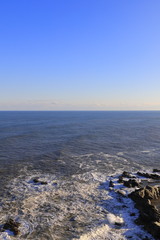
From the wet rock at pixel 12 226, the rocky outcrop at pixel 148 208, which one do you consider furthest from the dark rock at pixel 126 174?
the wet rock at pixel 12 226

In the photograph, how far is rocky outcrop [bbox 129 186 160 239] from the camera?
22.8 meters

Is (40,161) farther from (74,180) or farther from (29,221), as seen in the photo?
(29,221)

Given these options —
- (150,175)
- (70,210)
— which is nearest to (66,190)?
(70,210)

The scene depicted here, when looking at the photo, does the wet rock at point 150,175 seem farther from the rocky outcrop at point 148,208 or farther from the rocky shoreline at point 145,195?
the rocky outcrop at point 148,208

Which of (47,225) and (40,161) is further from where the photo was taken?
(40,161)

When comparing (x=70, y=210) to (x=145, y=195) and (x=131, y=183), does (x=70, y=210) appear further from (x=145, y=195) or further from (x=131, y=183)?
(x=131, y=183)

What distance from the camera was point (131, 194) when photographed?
31531 mm

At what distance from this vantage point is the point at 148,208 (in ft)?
86.9

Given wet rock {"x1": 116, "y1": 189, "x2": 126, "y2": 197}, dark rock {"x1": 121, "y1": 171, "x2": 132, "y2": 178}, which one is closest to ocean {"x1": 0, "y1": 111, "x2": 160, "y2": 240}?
wet rock {"x1": 116, "y1": 189, "x2": 126, "y2": 197}

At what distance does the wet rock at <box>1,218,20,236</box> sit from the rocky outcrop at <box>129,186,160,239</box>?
15.1m

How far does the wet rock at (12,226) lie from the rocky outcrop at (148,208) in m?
15.1

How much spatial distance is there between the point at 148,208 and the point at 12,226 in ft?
58.9

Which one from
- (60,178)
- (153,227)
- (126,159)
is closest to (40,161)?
(60,178)

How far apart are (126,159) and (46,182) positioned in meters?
26.6
